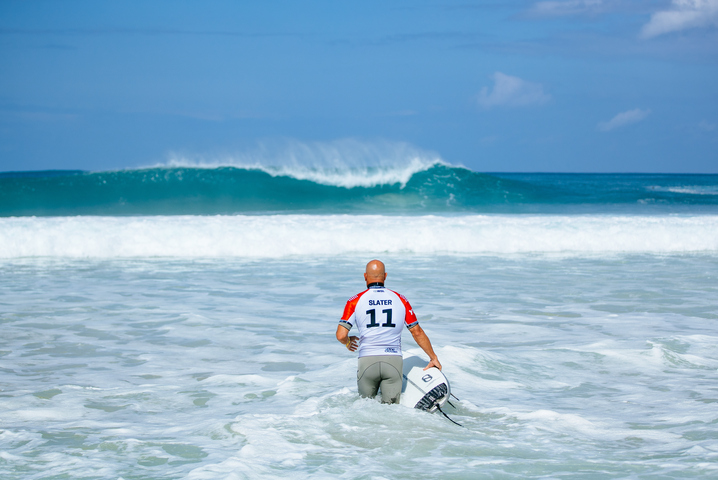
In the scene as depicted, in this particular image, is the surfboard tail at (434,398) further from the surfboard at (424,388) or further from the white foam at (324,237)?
the white foam at (324,237)

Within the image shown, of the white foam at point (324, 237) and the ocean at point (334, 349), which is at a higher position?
the white foam at point (324, 237)

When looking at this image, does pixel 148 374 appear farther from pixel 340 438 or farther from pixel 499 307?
pixel 499 307

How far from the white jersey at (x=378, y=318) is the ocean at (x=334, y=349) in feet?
1.40

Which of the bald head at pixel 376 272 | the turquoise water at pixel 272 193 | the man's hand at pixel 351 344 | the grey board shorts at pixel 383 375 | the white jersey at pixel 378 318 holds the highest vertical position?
the turquoise water at pixel 272 193

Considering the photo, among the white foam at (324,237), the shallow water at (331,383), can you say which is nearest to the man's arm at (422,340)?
the shallow water at (331,383)

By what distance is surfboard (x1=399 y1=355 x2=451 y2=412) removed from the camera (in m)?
4.26

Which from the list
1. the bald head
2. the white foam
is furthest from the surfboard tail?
the white foam

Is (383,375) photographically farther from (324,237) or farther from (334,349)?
(324,237)

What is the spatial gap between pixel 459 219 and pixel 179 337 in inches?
448

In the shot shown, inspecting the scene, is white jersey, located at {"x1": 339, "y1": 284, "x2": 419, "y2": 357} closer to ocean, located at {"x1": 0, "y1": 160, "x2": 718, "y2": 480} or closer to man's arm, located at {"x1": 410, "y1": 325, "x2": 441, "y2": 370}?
man's arm, located at {"x1": 410, "y1": 325, "x2": 441, "y2": 370}

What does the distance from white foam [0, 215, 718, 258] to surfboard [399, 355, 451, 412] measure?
979 cm

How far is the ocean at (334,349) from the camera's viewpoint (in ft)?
12.1

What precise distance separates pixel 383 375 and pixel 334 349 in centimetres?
207

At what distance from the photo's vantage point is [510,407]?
4578mm
